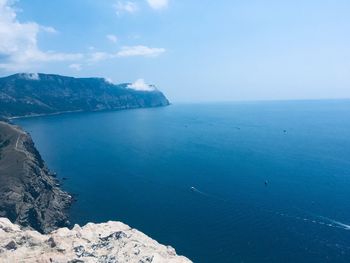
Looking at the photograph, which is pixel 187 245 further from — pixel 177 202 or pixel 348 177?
pixel 348 177

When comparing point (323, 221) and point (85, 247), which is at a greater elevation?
point (85, 247)

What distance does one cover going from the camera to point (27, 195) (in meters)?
137

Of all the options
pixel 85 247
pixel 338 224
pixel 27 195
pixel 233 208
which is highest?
pixel 85 247

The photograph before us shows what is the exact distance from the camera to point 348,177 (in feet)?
577

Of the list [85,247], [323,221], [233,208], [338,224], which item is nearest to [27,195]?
[233,208]

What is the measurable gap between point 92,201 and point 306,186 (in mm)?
93170

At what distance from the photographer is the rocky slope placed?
56.7 meters

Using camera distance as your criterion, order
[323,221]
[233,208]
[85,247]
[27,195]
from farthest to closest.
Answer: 1. [233,208]
2. [27,195]
3. [323,221]
4. [85,247]

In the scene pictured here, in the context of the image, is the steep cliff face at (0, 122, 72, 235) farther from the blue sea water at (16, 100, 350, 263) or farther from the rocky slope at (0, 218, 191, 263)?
the rocky slope at (0, 218, 191, 263)

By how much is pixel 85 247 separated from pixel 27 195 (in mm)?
86914

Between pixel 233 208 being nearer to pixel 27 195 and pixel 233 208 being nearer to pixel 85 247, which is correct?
pixel 27 195

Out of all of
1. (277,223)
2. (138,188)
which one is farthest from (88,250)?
(138,188)

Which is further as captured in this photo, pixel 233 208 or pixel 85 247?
pixel 233 208

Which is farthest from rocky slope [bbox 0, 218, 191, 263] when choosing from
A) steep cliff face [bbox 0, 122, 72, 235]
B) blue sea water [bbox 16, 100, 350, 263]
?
steep cliff face [bbox 0, 122, 72, 235]
